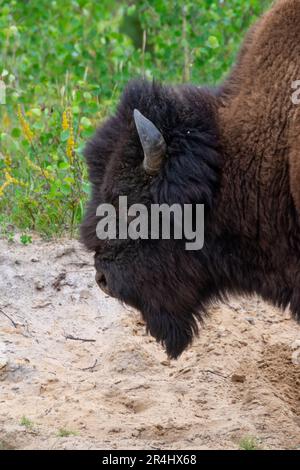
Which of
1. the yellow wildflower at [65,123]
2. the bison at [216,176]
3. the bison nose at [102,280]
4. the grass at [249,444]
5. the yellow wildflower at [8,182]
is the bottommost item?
the grass at [249,444]

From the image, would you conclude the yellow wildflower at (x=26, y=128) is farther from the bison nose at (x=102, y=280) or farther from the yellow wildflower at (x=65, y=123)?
the bison nose at (x=102, y=280)

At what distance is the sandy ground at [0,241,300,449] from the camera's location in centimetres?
512

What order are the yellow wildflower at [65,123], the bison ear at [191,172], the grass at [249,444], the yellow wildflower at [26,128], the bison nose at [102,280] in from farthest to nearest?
1. the yellow wildflower at [26,128]
2. the yellow wildflower at [65,123]
3. the bison nose at [102,280]
4. the bison ear at [191,172]
5. the grass at [249,444]

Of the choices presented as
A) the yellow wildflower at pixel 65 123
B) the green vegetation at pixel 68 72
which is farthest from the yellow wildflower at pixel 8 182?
the yellow wildflower at pixel 65 123

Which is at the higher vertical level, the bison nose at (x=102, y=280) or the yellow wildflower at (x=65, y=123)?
the yellow wildflower at (x=65, y=123)

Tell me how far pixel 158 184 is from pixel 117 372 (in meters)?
1.39

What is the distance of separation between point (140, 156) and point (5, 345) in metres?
1.52

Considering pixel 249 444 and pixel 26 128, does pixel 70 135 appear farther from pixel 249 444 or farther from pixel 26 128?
pixel 249 444

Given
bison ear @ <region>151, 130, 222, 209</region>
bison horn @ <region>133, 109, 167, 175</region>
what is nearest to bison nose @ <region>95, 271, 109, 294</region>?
bison ear @ <region>151, 130, 222, 209</region>

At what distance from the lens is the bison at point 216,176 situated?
4.88 m

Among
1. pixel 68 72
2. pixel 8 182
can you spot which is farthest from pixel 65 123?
pixel 68 72

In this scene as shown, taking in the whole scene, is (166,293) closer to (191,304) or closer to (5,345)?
(191,304)

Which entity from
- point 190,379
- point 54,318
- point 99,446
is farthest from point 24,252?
point 99,446

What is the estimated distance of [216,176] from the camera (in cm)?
498
